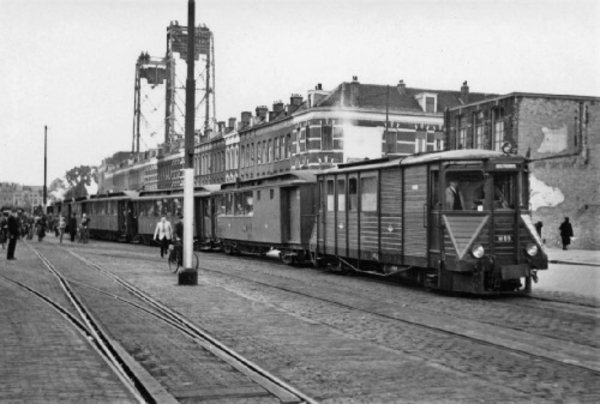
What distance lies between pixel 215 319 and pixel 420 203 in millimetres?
6131

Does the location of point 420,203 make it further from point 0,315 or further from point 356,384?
point 356,384

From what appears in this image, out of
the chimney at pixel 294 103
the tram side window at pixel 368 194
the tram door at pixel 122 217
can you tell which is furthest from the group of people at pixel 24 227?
the chimney at pixel 294 103

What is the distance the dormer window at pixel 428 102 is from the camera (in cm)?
5962

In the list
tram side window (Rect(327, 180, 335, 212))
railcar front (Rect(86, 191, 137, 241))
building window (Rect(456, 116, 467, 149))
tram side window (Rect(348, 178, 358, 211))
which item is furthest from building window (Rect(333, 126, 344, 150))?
tram side window (Rect(348, 178, 358, 211))

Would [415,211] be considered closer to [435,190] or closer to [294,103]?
[435,190]

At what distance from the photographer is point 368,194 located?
18.8m

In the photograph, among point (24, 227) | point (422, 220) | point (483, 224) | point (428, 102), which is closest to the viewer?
point (483, 224)

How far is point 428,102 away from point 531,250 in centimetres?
4563

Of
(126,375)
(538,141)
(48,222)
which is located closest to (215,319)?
(126,375)

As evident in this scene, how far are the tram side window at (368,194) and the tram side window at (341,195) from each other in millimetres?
1161

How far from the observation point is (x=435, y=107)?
60094mm

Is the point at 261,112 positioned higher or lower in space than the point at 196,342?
higher

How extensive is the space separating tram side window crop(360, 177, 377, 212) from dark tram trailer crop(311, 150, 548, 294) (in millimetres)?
531

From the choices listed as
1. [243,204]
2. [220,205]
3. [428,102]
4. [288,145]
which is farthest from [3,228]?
[428,102]
